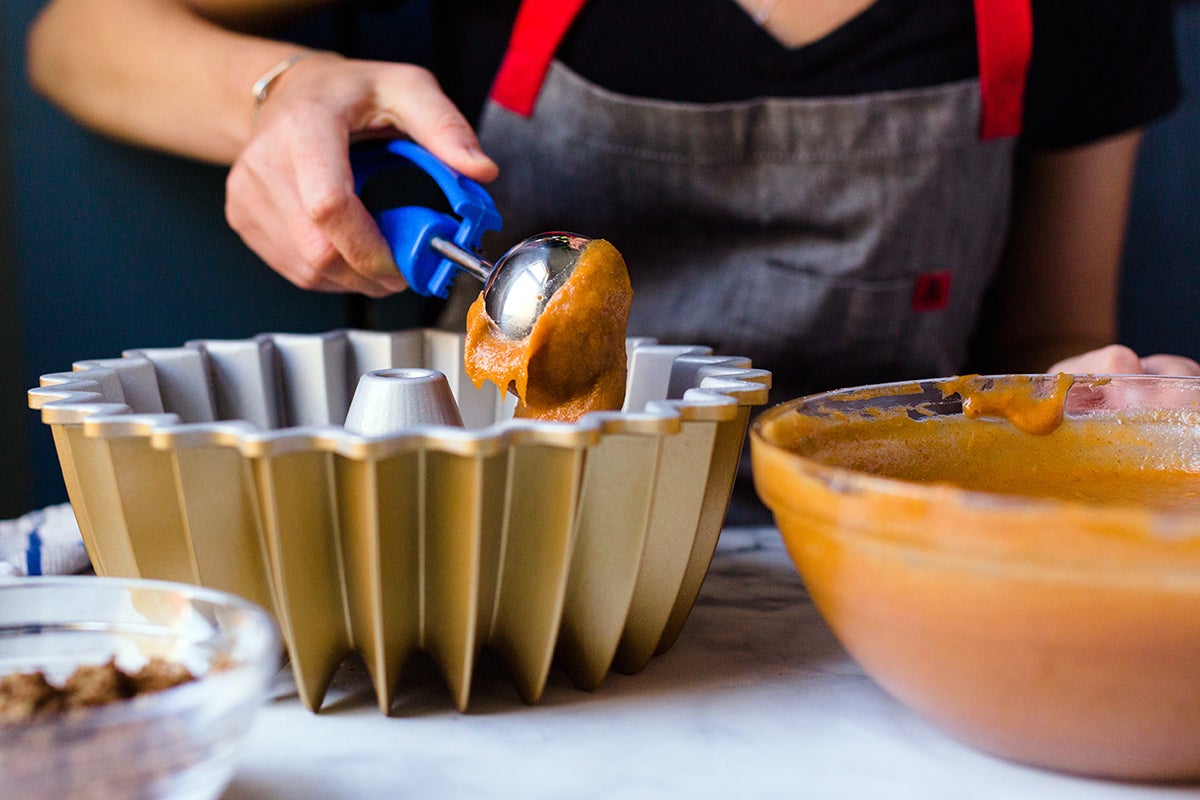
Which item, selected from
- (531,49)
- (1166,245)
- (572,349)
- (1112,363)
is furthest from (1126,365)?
(1166,245)

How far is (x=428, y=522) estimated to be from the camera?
0.46 meters

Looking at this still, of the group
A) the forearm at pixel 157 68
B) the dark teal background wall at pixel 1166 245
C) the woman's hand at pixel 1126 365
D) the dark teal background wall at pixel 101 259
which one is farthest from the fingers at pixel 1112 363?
the dark teal background wall at pixel 1166 245

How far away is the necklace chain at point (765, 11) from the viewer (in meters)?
1.03

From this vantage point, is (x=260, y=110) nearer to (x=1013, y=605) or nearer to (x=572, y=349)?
(x=572, y=349)

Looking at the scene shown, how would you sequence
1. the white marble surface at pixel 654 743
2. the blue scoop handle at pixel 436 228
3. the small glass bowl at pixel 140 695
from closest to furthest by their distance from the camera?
the small glass bowl at pixel 140 695, the white marble surface at pixel 654 743, the blue scoop handle at pixel 436 228

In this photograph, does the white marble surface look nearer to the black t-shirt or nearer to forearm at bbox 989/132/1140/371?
the black t-shirt

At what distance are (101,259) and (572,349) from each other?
0.88 meters

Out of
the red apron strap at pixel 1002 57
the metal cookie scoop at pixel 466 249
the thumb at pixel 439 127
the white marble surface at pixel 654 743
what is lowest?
the white marble surface at pixel 654 743

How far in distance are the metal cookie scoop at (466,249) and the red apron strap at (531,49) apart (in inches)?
9.6

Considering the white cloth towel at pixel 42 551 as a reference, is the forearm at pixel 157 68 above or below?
above

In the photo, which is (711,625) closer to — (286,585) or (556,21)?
(286,585)

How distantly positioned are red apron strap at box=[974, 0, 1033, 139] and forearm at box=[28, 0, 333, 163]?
632 mm

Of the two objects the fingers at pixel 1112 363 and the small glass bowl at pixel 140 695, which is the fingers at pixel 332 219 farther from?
the fingers at pixel 1112 363

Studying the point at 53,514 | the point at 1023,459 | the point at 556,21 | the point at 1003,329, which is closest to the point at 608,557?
the point at 1023,459
